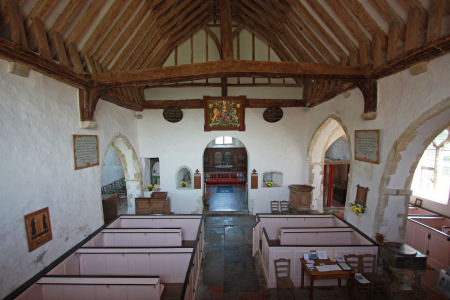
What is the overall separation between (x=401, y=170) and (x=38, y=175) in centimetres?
737

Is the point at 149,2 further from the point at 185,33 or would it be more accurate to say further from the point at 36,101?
the point at 36,101

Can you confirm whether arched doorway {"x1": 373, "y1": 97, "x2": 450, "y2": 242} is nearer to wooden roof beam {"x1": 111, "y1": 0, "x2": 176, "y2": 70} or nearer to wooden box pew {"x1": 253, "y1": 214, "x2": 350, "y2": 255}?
wooden box pew {"x1": 253, "y1": 214, "x2": 350, "y2": 255}

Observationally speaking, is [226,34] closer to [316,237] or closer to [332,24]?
[332,24]

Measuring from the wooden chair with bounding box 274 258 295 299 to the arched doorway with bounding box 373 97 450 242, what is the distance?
89.6 inches

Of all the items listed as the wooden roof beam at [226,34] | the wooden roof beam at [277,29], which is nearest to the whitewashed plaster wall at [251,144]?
the wooden roof beam at [277,29]

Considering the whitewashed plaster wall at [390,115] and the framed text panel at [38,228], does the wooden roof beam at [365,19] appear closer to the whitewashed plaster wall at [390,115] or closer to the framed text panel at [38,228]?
the whitewashed plaster wall at [390,115]

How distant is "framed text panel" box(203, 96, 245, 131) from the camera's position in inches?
332

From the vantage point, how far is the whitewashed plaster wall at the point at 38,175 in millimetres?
3230

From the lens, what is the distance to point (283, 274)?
451cm

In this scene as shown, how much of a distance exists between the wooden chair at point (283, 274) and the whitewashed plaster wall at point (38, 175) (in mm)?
4657

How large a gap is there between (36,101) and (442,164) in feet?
38.9

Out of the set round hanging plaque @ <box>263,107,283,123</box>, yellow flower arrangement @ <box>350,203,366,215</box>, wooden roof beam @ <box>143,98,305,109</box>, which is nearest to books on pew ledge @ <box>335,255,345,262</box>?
yellow flower arrangement @ <box>350,203,366,215</box>

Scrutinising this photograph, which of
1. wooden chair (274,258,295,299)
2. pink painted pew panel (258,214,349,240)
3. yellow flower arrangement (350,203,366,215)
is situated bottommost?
wooden chair (274,258,295,299)

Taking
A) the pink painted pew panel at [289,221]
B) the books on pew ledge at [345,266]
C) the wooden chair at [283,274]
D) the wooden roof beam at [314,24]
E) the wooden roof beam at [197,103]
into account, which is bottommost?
the wooden chair at [283,274]
